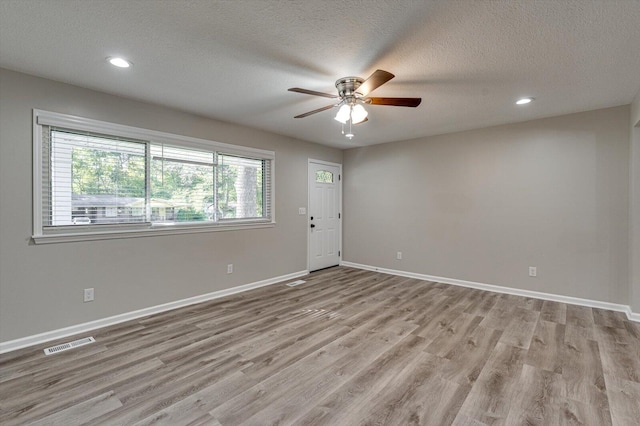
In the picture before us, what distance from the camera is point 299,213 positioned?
532 centimetres

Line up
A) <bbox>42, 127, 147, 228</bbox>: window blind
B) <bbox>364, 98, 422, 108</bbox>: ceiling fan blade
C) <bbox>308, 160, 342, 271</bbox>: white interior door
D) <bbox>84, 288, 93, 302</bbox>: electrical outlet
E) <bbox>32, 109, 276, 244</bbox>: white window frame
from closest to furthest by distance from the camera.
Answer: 1. <bbox>364, 98, 422, 108</bbox>: ceiling fan blade
2. <bbox>32, 109, 276, 244</bbox>: white window frame
3. <bbox>42, 127, 147, 228</bbox>: window blind
4. <bbox>84, 288, 93, 302</bbox>: electrical outlet
5. <bbox>308, 160, 342, 271</bbox>: white interior door

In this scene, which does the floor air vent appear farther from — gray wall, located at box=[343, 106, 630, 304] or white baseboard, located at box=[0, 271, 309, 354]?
gray wall, located at box=[343, 106, 630, 304]

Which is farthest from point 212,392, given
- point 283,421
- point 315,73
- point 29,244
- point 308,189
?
point 308,189

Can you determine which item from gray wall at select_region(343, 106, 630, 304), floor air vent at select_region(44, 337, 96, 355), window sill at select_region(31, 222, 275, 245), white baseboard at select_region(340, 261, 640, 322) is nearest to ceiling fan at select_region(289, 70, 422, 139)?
window sill at select_region(31, 222, 275, 245)

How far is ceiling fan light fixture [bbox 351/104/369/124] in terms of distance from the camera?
2.71 m

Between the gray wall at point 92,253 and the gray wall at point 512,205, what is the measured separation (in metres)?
2.47

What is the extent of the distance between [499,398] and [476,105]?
3.05 m

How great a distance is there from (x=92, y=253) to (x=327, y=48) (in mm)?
3105

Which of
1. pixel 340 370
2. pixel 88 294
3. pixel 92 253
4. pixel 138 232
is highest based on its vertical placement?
pixel 138 232

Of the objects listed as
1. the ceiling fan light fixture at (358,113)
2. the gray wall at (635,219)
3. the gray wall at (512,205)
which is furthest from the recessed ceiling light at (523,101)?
the ceiling fan light fixture at (358,113)

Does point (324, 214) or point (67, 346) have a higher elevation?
point (324, 214)

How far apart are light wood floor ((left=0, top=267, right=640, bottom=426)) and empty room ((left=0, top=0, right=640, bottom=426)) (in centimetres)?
2

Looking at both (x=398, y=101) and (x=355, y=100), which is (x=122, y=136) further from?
(x=398, y=101)

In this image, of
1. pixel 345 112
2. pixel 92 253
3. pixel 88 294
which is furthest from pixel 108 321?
pixel 345 112
